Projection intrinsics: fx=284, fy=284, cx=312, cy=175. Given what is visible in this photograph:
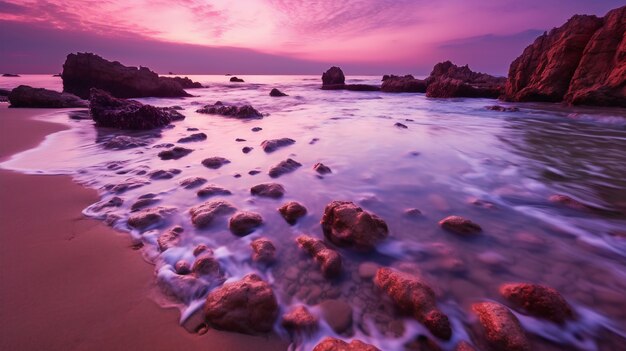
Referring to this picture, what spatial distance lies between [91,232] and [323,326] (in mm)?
2121

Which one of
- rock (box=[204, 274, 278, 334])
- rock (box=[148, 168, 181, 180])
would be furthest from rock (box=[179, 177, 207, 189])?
rock (box=[204, 274, 278, 334])

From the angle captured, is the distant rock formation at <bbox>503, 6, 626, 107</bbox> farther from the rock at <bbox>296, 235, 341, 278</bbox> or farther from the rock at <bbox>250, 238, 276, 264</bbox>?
the rock at <bbox>250, 238, 276, 264</bbox>

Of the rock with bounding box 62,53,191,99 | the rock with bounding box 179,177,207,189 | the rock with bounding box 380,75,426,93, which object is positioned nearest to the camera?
the rock with bounding box 179,177,207,189

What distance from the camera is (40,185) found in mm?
3338

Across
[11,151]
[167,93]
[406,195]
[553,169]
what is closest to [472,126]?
[553,169]

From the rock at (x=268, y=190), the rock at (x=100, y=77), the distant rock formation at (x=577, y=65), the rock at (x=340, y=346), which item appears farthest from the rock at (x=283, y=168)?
the rock at (x=100, y=77)

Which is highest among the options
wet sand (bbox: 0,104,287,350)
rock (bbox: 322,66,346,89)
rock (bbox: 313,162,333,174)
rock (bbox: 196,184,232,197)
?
rock (bbox: 322,66,346,89)

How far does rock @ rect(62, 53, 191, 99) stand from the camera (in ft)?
54.9

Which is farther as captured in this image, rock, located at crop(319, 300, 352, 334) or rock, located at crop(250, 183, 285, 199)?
rock, located at crop(250, 183, 285, 199)

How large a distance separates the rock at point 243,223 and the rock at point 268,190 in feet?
1.96

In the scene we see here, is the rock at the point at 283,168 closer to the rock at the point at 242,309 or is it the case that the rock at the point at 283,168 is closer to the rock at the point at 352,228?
the rock at the point at 352,228

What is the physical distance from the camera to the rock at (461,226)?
8.11ft

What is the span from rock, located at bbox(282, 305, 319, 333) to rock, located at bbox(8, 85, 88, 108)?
14568 millimetres

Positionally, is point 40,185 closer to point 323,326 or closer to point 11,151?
point 11,151
